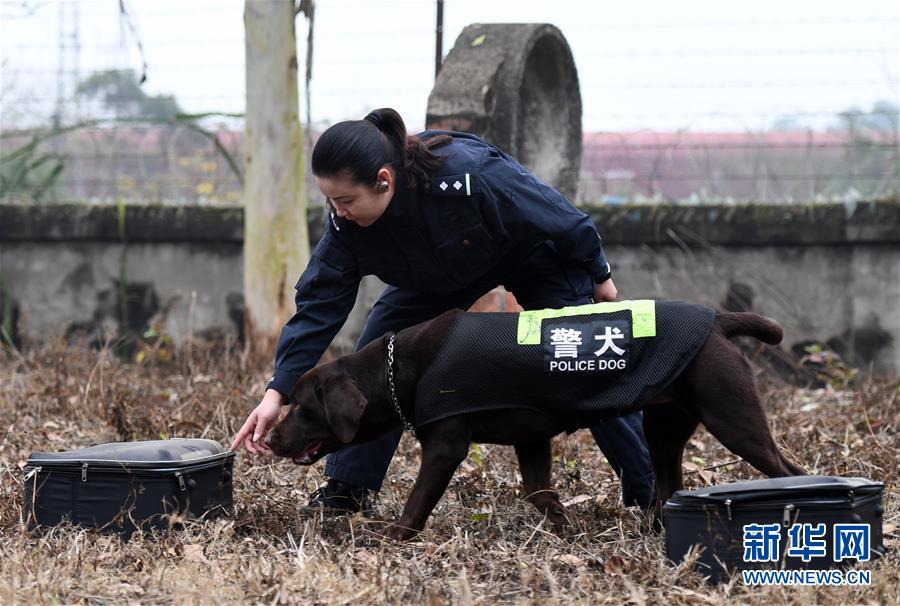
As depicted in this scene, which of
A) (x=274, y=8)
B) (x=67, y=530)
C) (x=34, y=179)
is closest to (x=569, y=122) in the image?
(x=274, y=8)

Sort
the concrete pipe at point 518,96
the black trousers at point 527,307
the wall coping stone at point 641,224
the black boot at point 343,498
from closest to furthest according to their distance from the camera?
1. the black trousers at point 527,307
2. the black boot at point 343,498
3. the concrete pipe at point 518,96
4. the wall coping stone at point 641,224

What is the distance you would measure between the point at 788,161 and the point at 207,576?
654 centimetres

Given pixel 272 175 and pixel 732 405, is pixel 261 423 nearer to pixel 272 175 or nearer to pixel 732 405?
pixel 732 405

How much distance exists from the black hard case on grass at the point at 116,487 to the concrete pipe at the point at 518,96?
139 inches

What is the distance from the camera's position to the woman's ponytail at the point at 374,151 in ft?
13.3

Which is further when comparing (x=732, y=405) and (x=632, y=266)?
(x=632, y=266)

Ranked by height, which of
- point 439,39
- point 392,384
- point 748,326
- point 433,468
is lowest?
point 433,468

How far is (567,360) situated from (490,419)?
1.26ft

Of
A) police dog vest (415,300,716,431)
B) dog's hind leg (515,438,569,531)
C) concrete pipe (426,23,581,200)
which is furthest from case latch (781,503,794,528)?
concrete pipe (426,23,581,200)

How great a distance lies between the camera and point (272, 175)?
8.00 m

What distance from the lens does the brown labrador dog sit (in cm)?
393

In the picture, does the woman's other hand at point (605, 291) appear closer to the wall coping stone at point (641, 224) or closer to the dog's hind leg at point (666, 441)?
the dog's hind leg at point (666, 441)

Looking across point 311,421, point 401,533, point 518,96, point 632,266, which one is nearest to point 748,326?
point 401,533

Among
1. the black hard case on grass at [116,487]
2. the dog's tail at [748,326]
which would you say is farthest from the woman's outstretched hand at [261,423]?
the dog's tail at [748,326]
